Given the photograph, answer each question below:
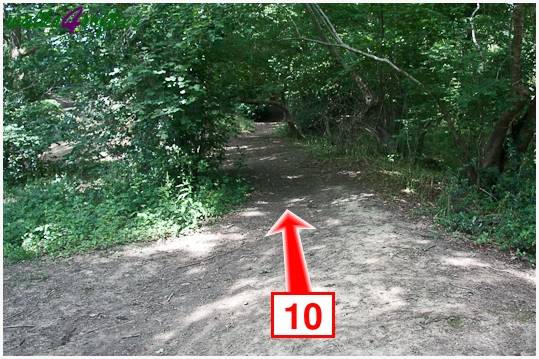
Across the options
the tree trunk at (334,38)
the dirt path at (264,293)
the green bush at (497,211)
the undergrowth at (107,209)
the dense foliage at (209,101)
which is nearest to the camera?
the dirt path at (264,293)

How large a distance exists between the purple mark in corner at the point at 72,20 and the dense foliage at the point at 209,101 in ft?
0.33

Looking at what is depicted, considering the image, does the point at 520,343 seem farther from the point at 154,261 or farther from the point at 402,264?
the point at 154,261

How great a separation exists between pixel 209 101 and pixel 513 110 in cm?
486

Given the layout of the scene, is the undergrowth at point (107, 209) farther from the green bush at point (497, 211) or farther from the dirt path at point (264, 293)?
the green bush at point (497, 211)

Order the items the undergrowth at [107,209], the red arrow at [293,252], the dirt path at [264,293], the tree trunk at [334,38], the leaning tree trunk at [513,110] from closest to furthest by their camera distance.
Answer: the dirt path at [264,293] → the red arrow at [293,252] → the leaning tree trunk at [513,110] → the undergrowth at [107,209] → the tree trunk at [334,38]

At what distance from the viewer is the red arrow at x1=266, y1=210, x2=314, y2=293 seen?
5191mm

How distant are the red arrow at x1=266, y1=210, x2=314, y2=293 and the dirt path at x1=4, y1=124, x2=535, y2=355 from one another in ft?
0.35

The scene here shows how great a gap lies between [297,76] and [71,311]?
9.04 metres

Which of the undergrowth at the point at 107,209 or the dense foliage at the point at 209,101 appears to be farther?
the dense foliage at the point at 209,101

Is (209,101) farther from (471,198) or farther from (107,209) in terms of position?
(471,198)

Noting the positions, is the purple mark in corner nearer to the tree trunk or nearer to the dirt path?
the dirt path

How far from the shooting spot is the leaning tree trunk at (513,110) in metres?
7.18

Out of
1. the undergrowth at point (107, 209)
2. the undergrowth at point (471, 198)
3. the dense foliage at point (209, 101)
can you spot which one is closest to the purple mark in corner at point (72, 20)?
the dense foliage at point (209, 101)

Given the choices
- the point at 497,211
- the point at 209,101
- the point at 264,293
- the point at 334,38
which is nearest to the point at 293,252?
the point at 264,293
